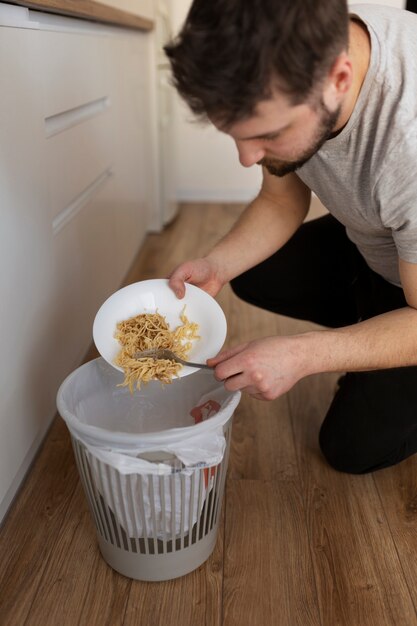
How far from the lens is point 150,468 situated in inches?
33.3

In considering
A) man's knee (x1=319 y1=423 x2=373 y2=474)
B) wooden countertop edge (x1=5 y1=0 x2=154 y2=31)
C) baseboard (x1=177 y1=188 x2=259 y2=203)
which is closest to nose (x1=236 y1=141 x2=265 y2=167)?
wooden countertop edge (x1=5 y1=0 x2=154 y2=31)

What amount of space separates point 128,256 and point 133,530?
1.29 metres

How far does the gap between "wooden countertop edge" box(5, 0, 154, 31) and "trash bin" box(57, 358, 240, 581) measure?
612mm

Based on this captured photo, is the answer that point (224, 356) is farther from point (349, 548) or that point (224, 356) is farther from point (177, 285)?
point (349, 548)

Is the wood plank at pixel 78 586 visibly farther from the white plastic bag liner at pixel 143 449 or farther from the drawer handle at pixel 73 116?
the drawer handle at pixel 73 116

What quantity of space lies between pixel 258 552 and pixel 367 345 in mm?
393

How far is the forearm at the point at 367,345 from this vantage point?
93cm

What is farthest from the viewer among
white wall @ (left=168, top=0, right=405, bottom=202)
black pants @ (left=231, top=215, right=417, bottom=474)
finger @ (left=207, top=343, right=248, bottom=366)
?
white wall @ (left=168, top=0, right=405, bottom=202)

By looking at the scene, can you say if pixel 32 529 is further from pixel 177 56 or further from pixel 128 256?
pixel 128 256

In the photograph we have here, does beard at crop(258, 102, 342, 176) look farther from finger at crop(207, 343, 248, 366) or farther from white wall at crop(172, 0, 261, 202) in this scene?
white wall at crop(172, 0, 261, 202)

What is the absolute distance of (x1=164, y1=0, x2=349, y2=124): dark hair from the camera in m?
0.67

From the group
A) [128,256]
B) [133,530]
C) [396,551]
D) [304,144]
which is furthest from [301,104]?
[128,256]

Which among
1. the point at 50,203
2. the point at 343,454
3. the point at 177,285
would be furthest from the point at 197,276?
the point at 343,454

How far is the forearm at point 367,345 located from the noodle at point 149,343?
Answer: 202 millimetres
